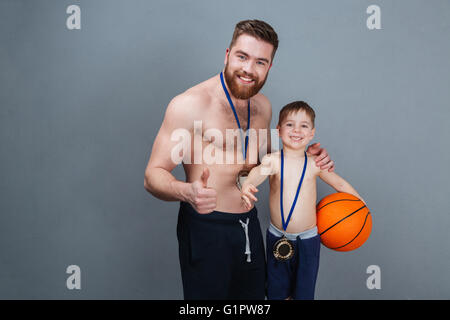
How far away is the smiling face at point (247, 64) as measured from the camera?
1442 mm

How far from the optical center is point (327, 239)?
163 centimetres

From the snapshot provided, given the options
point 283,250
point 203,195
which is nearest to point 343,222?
point 283,250

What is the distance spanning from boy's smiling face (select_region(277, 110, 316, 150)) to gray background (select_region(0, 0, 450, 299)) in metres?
0.62

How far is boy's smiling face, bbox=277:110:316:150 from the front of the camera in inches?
62.1

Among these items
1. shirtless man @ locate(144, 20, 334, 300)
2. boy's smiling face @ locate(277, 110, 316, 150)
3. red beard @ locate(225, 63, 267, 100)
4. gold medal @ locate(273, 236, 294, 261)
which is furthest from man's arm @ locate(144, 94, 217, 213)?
gold medal @ locate(273, 236, 294, 261)

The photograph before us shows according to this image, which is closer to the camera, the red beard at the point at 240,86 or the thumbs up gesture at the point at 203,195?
the thumbs up gesture at the point at 203,195

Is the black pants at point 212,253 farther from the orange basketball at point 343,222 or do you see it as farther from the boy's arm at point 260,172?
the orange basketball at point 343,222

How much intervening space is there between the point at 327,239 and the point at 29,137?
5.68 feet

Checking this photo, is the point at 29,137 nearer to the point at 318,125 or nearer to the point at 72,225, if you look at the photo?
the point at 72,225

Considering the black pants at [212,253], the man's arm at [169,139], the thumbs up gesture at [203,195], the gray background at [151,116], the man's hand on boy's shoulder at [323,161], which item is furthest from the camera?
the gray background at [151,116]

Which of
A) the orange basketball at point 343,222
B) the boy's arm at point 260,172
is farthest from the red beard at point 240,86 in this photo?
the orange basketball at point 343,222

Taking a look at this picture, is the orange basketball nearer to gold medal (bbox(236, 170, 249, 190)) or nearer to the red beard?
gold medal (bbox(236, 170, 249, 190))

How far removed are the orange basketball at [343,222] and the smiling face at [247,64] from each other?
0.61m

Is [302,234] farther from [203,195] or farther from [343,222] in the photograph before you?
[203,195]
